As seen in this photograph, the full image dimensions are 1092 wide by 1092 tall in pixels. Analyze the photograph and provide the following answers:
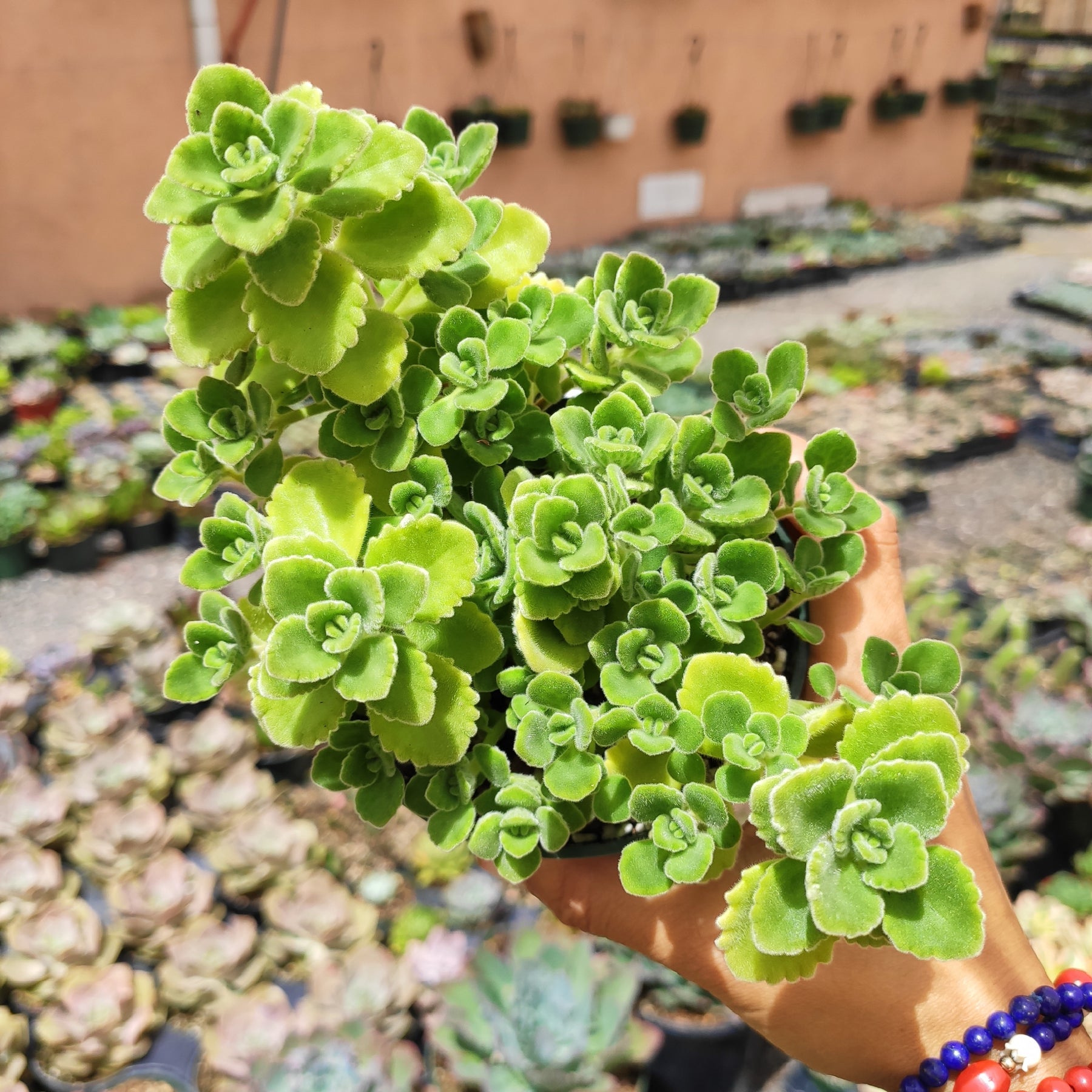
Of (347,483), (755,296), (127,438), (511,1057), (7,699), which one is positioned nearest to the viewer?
(347,483)

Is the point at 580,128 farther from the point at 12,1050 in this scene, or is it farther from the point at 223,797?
the point at 12,1050

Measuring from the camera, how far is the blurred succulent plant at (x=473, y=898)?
185 cm

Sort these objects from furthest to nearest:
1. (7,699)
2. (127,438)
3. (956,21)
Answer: (956,21)
(127,438)
(7,699)

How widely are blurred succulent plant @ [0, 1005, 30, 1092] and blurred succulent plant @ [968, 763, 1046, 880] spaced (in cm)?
187

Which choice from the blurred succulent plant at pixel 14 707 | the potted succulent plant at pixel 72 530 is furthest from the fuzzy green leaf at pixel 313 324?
the potted succulent plant at pixel 72 530

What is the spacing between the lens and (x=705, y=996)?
1712 millimetres

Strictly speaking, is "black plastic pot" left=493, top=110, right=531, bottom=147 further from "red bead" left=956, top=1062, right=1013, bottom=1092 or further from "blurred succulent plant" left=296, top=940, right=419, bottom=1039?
"red bead" left=956, top=1062, right=1013, bottom=1092

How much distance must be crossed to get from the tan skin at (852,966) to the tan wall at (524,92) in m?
4.95

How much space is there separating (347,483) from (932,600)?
2.34 meters

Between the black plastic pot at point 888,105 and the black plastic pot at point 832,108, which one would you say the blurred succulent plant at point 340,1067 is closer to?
the black plastic pot at point 832,108

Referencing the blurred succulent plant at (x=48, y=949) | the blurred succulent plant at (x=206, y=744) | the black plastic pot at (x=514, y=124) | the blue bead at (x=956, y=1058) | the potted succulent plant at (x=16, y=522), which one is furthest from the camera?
the black plastic pot at (x=514, y=124)

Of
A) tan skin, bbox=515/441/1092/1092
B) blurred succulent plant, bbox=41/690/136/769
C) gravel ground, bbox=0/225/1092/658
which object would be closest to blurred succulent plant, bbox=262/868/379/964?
blurred succulent plant, bbox=41/690/136/769

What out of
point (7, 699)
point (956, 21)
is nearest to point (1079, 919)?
point (7, 699)

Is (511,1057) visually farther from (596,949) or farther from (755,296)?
(755,296)
